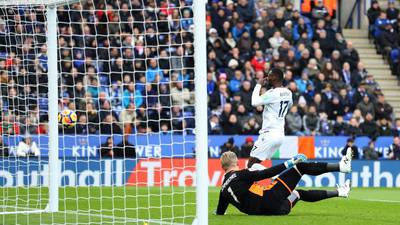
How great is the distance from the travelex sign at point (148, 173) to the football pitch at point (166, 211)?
1.44m

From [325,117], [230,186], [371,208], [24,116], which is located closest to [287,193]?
[230,186]

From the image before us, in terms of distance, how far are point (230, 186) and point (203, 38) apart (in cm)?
285

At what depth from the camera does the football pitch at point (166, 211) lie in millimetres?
13055

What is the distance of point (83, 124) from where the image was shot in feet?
71.2

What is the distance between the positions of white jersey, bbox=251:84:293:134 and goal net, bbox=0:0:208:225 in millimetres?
1286

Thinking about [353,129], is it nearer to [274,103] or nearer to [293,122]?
[293,122]

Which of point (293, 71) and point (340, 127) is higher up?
point (293, 71)

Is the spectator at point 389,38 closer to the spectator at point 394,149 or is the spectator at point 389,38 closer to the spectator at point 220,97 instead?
the spectator at point 394,149

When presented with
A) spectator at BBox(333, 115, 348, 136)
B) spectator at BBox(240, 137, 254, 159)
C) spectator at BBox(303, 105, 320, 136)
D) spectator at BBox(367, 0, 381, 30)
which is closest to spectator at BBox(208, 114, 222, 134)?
spectator at BBox(240, 137, 254, 159)

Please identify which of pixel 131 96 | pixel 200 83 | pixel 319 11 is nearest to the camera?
pixel 200 83

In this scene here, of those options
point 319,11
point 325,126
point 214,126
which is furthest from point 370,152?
point 319,11

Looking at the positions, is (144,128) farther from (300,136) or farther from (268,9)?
(268,9)

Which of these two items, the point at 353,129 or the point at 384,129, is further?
the point at 384,129

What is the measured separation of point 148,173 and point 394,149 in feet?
25.6
